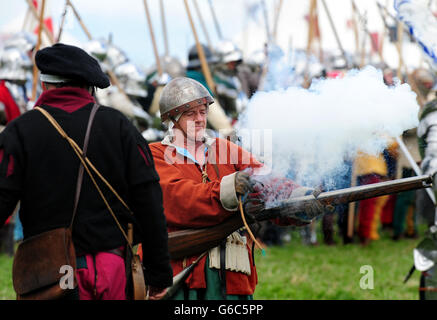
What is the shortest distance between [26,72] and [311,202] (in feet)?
19.9

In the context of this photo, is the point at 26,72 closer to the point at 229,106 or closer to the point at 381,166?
the point at 229,106

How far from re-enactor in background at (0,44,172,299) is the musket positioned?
1.63ft

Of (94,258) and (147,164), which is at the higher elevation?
(147,164)

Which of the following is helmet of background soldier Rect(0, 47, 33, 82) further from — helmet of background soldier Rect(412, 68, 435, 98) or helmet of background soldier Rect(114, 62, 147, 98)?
helmet of background soldier Rect(412, 68, 435, 98)

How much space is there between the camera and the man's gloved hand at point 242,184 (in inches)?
120

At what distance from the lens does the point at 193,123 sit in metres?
3.49

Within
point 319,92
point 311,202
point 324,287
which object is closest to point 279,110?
point 319,92

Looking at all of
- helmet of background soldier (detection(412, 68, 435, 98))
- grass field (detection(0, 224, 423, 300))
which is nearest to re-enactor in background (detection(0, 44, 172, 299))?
grass field (detection(0, 224, 423, 300))

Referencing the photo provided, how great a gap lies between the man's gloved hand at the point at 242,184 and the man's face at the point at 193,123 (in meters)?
0.47

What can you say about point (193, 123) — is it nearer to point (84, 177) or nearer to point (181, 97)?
point (181, 97)

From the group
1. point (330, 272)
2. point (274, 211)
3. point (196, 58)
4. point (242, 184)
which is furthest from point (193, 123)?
point (196, 58)

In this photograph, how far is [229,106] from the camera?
832cm

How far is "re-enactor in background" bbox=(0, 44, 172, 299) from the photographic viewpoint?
255 centimetres

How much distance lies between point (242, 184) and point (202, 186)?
0.93 ft
